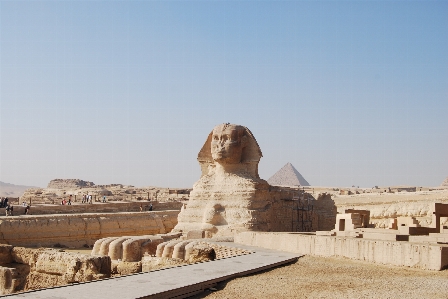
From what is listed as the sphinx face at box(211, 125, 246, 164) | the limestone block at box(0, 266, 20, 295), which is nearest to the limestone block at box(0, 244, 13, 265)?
the limestone block at box(0, 266, 20, 295)

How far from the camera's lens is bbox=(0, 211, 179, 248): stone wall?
24.1 meters

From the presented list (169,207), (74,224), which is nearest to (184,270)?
(74,224)

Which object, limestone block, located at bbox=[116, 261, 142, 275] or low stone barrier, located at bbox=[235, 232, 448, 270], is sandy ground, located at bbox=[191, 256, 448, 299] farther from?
limestone block, located at bbox=[116, 261, 142, 275]

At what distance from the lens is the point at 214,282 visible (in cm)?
1030

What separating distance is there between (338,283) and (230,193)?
38.4 feet

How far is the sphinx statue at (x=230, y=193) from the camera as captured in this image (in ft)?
69.3

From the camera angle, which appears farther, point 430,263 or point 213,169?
point 213,169

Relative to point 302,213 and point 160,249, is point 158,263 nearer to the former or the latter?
point 160,249

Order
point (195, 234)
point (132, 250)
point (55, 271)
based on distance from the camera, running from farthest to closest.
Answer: point (195, 234), point (132, 250), point (55, 271)

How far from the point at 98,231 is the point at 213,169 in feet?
21.7

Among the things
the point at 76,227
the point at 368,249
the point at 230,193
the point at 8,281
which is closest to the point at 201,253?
the point at 368,249

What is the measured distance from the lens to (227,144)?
22.5 metres

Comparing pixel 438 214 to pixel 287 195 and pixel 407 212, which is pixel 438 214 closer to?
pixel 287 195

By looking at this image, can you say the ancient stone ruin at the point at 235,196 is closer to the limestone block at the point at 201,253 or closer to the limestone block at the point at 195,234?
the limestone block at the point at 195,234
